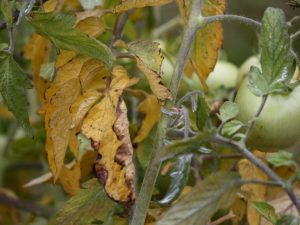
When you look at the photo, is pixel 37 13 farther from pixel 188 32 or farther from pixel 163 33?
pixel 163 33

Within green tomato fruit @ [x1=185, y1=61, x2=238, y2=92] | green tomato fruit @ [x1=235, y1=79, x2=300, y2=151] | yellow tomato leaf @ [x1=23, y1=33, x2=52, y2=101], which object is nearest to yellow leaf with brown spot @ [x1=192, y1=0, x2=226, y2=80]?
green tomato fruit @ [x1=235, y1=79, x2=300, y2=151]

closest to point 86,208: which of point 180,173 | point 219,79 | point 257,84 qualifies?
point 180,173

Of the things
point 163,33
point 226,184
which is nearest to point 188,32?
point 226,184

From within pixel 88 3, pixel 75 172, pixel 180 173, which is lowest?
pixel 75 172

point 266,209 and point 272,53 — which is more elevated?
point 272,53

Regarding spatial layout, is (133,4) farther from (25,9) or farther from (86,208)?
(86,208)

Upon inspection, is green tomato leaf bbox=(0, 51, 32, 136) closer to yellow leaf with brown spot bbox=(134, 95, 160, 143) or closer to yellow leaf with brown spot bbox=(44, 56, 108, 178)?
yellow leaf with brown spot bbox=(44, 56, 108, 178)
